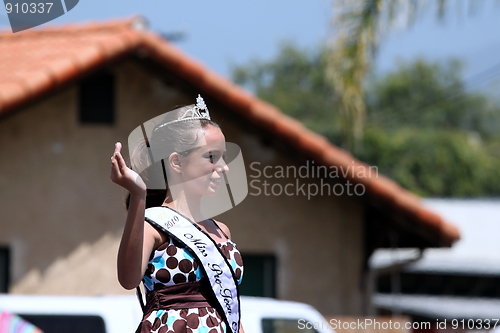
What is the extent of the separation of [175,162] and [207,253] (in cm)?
30

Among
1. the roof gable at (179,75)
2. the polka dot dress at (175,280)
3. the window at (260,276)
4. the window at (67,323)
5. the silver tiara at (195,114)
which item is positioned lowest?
the polka dot dress at (175,280)

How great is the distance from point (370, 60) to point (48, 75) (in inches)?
118

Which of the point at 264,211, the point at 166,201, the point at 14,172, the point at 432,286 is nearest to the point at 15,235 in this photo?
the point at 14,172

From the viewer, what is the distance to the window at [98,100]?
29.3 feet

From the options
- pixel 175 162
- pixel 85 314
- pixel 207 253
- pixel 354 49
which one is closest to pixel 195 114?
pixel 175 162

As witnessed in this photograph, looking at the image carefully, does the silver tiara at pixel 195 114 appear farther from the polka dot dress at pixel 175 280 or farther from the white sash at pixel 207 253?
the polka dot dress at pixel 175 280

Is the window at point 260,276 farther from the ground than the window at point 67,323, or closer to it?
farther from the ground

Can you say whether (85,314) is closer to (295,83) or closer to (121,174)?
(121,174)

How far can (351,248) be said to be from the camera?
955 cm

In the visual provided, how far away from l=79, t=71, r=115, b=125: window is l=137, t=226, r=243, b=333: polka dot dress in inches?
259

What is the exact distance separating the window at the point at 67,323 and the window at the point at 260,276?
438 cm

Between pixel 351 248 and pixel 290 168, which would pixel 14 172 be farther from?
pixel 351 248

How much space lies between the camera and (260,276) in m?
9.42

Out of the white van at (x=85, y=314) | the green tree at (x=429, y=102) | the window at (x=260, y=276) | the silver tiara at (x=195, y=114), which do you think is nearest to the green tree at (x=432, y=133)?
the green tree at (x=429, y=102)
